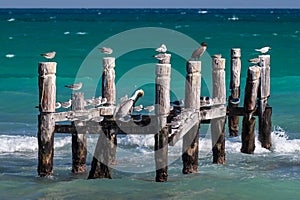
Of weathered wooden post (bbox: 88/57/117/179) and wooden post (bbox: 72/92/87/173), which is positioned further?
wooden post (bbox: 72/92/87/173)

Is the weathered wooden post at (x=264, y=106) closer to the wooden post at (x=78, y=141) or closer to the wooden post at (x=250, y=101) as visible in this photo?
the wooden post at (x=250, y=101)

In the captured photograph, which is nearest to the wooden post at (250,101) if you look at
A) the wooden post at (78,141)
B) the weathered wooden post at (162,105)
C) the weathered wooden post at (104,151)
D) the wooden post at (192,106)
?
the wooden post at (192,106)

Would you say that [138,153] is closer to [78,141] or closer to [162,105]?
[78,141]

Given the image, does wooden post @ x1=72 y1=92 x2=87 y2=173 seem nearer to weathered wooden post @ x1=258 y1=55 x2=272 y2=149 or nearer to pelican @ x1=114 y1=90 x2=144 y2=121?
pelican @ x1=114 y1=90 x2=144 y2=121

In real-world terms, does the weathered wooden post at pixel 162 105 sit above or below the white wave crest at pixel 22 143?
above

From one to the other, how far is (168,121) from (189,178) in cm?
109

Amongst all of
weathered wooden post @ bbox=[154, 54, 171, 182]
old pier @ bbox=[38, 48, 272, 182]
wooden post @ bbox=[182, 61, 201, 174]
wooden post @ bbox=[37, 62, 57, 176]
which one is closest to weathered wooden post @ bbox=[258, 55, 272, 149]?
old pier @ bbox=[38, 48, 272, 182]

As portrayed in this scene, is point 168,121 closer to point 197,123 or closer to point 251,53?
point 197,123

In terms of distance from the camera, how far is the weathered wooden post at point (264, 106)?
60.4 feet

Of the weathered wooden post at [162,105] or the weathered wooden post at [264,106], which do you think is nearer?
the weathered wooden post at [162,105]

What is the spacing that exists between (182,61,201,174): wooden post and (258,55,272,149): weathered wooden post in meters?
3.01

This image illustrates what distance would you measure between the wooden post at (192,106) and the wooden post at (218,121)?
1371 millimetres

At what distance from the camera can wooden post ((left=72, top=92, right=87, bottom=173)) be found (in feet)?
51.4

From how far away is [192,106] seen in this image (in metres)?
15.5
